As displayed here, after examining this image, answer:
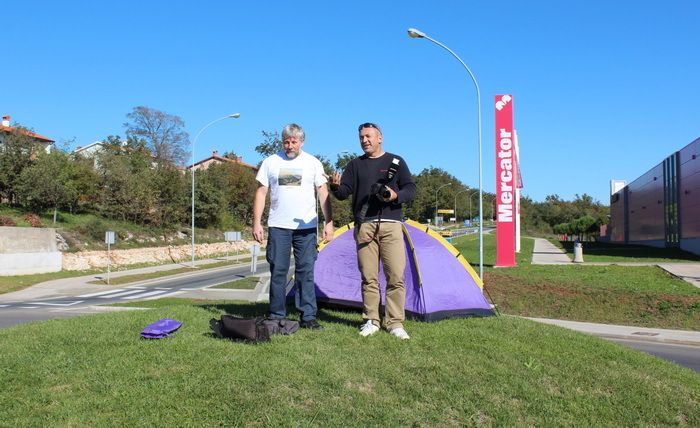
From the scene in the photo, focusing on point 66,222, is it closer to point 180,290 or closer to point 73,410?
point 180,290

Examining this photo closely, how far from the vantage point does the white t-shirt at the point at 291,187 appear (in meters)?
5.77

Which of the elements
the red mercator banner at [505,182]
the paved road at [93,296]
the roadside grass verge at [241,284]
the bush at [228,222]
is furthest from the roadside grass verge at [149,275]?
the red mercator banner at [505,182]

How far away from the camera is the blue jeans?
18.9 feet

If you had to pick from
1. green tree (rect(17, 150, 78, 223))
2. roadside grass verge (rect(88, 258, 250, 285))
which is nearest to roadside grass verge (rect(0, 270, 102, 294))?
roadside grass verge (rect(88, 258, 250, 285))

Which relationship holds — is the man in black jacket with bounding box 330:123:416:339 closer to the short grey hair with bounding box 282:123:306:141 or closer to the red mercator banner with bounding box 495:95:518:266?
the short grey hair with bounding box 282:123:306:141

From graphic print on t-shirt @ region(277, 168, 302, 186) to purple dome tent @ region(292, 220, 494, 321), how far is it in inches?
75.5

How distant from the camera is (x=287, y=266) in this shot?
231 inches

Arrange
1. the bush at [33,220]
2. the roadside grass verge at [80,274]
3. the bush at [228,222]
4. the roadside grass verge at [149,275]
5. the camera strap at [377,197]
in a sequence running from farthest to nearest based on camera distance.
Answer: the bush at [228,222]
the bush at [33,220]
the roadside grass verge at [149,275]
the roadside grass verge at [80,274]
the camera strap at [377,197]

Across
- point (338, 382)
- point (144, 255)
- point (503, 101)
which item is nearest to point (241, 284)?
point (503, 101)

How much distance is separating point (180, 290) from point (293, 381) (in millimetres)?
22642

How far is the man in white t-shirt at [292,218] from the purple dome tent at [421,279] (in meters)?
1.67

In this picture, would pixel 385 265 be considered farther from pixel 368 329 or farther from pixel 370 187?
pixel 370 187

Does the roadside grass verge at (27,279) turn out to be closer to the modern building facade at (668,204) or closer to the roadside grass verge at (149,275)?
the roadside grass verge at (149,275)

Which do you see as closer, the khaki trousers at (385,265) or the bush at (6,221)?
the khaki trousers at (385,265)
